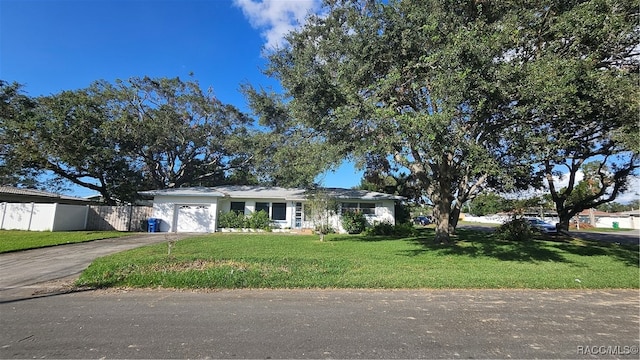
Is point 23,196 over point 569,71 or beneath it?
beneath

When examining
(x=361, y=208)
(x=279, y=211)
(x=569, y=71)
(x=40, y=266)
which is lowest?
(x=40, y=266)

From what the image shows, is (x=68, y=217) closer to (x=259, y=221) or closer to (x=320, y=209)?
(x=259, y=221)

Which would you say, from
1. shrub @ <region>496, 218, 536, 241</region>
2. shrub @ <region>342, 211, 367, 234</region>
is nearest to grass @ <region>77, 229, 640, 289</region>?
shrub @ <region>496, 218, 536, 241</region>

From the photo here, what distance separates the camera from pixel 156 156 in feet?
96.2

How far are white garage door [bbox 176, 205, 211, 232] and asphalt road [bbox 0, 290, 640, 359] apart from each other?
53.1 ft

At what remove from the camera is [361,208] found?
2388 cm

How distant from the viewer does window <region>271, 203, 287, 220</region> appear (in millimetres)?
23531

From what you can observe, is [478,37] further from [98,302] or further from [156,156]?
[156,156]

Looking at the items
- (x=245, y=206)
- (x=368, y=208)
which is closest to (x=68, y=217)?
(x=245, y=206)

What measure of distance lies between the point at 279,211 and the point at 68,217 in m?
14.3

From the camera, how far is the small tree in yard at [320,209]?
19.7 meters

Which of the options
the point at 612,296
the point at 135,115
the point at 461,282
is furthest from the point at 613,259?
the point at 135,115

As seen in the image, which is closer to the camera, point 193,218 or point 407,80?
point 407,80

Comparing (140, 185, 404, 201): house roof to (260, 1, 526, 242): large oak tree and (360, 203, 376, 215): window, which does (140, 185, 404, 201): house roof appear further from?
(260, 1, 526, 242): large oak tree
